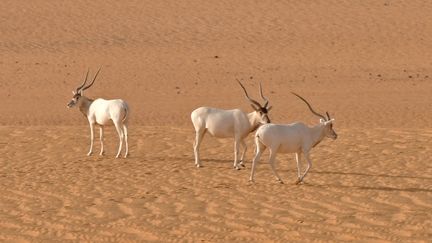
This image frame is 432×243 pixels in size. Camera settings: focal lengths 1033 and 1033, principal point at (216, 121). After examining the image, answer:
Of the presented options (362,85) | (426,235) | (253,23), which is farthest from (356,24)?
(426,235)

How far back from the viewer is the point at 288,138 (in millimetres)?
13156

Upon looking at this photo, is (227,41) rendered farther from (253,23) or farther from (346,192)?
(346,192)

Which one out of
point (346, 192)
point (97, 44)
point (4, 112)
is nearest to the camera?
point (346, 192)

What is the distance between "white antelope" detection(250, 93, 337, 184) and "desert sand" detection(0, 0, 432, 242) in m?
0.37

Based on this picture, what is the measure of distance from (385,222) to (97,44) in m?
22.0

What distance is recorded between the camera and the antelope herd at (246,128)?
1311 centimetres

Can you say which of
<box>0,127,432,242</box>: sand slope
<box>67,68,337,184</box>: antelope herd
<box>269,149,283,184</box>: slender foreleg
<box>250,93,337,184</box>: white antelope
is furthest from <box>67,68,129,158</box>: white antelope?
<box>269,149,283,184</box>: slender foreleg

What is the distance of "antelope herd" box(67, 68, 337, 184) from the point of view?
516 inches

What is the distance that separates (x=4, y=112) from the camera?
23594 millimetres

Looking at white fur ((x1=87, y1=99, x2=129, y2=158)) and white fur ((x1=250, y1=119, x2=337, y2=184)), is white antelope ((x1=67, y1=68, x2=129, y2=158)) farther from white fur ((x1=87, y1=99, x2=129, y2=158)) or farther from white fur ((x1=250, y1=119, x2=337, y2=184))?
white fur ((x1=250, y1=119, x2=337, y2=184))

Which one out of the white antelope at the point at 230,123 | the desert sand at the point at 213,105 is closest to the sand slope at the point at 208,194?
the desert sand at the point at 213,105

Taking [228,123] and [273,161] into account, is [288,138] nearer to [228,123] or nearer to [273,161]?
[273,161]

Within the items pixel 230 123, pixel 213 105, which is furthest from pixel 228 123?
pixel 213 105

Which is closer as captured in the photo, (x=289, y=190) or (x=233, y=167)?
(x=289, y=190)
